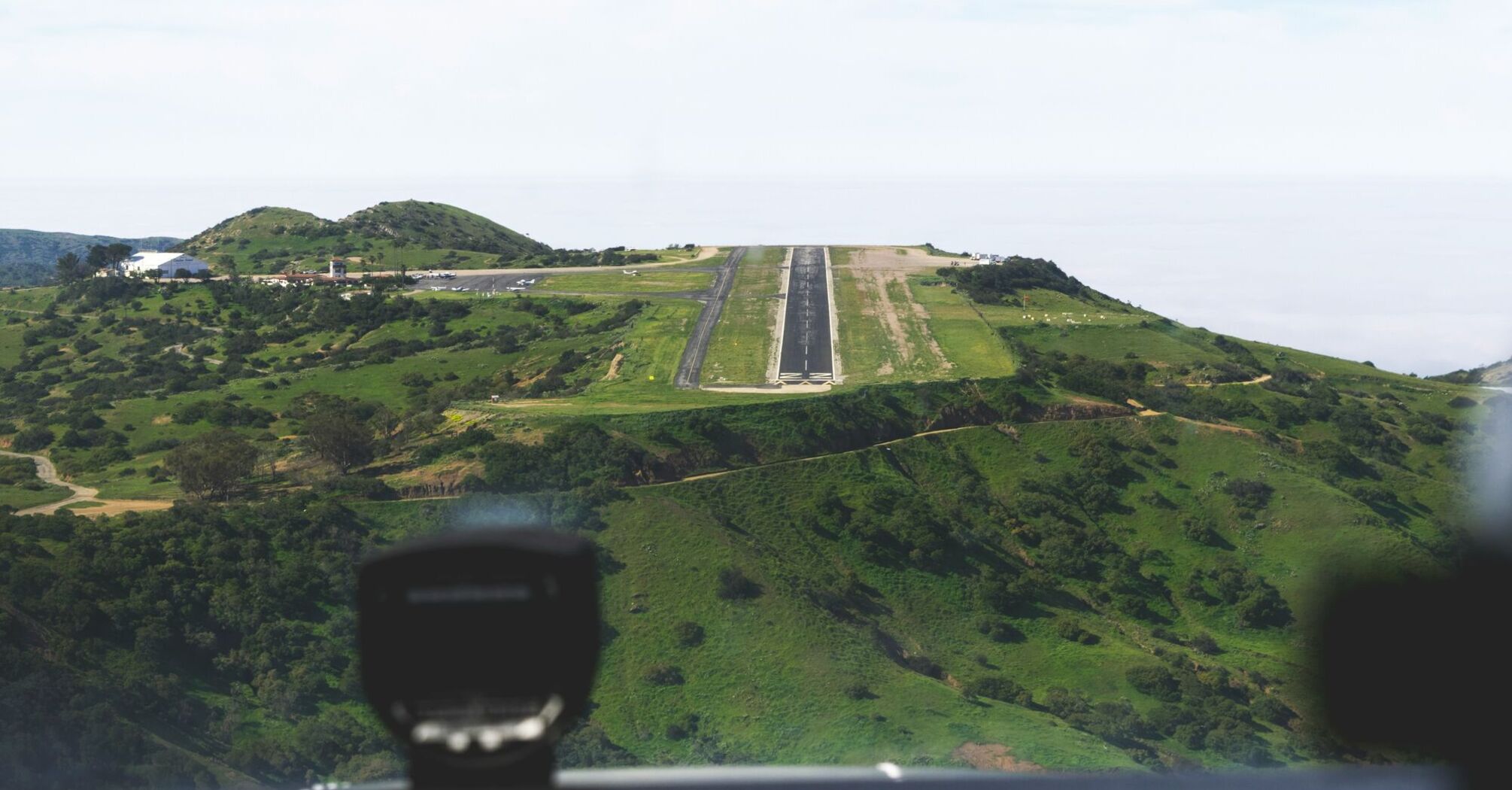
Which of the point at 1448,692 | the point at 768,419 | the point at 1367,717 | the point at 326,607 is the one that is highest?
the point at 1448,692

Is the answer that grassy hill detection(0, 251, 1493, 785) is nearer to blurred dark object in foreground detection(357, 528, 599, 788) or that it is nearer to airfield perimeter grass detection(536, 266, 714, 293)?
airfield perimeter grass detection(536, 266, 714, 293)

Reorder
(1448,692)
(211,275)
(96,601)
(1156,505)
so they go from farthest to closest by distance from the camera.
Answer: (211,275) < (1156,505) < (96,601) < (1448,692)

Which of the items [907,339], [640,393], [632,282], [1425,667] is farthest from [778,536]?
[632,282]

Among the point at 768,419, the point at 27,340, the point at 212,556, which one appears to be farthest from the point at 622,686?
the point at 27,340

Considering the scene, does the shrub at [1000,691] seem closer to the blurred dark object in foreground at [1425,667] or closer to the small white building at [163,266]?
the blurred dark object in foreground at [1425,667]

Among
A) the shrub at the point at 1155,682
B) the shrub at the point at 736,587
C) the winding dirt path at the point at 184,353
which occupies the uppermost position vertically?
the winding dirt path at the point at 184,353

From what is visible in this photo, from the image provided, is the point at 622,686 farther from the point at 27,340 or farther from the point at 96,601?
the point at 27,340

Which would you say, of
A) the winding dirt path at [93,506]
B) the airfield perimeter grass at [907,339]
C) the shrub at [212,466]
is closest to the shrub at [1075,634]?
the airfield perimeter grass at [907,339]

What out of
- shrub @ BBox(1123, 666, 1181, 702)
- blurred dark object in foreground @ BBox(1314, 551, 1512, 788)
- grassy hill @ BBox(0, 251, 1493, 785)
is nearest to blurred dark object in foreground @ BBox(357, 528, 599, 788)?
blurred dark object in foreground @ BBox(1314, 551, 1512, 788)
